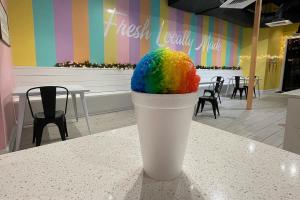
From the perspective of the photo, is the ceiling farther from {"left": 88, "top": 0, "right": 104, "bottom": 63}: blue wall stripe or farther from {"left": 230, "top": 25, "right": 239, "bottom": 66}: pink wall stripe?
{"left": 88, "top": 0, "right": 104, "bottom": 63}: blue wall stripe

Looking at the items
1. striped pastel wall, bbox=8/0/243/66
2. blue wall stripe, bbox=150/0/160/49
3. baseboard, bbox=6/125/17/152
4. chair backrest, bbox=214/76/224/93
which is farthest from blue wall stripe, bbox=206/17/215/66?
baseboard, bbox=6/125/17/152

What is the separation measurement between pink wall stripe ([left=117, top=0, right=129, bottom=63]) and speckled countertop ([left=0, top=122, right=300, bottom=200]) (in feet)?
16.0

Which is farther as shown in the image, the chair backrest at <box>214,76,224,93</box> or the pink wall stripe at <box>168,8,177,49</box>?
the pink wall stripe at <box>168,8,177,49</box>

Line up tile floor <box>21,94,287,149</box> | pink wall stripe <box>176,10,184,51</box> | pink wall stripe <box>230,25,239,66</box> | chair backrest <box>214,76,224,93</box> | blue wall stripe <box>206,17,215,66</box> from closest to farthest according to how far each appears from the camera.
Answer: tile floor <box>21,94,287,149</box> → chair backrest <box>214,76,224,93</box> → pink wall stripe <box>176,10,184,51</box> → blue wall stripe <box>206,17,215,66</box> → pink wall stripe <box>230,25,239,66</box>

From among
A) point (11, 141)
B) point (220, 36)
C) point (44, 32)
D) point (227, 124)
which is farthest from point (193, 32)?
point (11, 141)

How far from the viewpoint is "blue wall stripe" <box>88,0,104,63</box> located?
477 cm

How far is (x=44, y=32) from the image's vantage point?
416 cm

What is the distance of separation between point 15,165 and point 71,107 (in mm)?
3613

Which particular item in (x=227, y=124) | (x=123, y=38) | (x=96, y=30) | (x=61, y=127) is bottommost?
(x=227, y=124)

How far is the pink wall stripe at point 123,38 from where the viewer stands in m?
5.18

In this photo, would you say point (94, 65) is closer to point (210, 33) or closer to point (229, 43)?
point (210, 33)

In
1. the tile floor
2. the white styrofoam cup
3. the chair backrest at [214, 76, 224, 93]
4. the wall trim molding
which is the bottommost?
the tile floor

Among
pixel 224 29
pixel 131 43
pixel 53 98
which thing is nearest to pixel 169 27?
pixel 131 43

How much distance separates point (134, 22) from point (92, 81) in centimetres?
220
